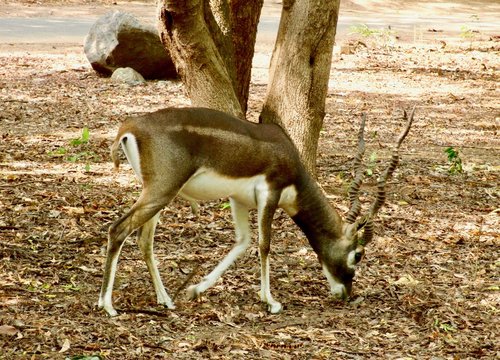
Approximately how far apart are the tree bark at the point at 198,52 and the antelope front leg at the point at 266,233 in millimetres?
2050

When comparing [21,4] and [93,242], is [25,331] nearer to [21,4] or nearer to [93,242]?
[93,242]

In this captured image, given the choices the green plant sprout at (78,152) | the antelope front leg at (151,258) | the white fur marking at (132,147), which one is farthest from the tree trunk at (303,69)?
the white fur marking at (132,147)

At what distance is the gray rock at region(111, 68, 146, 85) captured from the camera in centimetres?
1334

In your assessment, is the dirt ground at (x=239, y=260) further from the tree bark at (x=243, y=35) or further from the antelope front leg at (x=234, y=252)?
the tree bark at (x=243, y=35)

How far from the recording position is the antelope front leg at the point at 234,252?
18.9ft

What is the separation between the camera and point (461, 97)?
13.6 meters

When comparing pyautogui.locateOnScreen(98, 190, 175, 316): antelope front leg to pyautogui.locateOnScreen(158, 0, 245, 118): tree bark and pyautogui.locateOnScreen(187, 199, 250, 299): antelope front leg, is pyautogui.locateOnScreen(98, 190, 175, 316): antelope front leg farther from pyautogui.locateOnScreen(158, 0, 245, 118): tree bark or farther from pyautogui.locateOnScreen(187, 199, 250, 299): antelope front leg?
pyautogui.locateOnScreen(158, 0, 245, 118): tree bark

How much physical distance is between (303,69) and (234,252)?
246 cm

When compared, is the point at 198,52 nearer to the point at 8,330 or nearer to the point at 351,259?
the point at 351,259

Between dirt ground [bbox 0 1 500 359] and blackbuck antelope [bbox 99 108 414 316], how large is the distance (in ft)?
0.80

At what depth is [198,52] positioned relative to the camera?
7.38 m

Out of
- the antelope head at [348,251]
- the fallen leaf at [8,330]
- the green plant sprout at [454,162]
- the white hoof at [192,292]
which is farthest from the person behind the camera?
the green plant sprout at [454,162]


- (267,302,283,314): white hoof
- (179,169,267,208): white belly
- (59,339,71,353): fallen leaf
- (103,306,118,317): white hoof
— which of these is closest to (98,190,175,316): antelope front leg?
(103,306,118,317): white hoof

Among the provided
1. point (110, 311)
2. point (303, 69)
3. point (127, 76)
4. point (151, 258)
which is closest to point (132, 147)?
point (151, 258)
